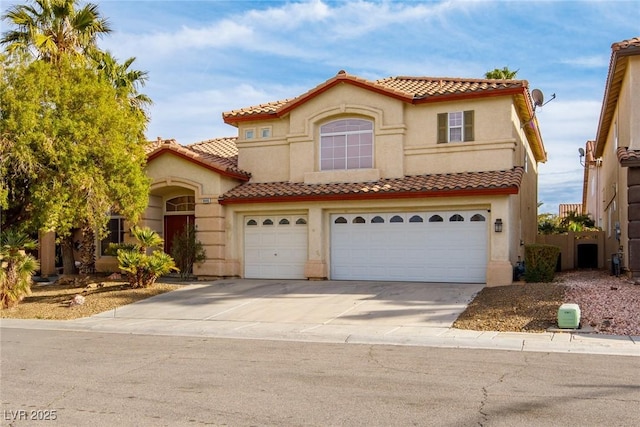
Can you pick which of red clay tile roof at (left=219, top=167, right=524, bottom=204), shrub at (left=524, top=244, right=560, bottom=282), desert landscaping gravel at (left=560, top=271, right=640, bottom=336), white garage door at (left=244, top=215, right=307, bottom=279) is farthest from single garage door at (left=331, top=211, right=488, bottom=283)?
desert landscaping gravel at (left=560, top=271, right=640, bottom=336)

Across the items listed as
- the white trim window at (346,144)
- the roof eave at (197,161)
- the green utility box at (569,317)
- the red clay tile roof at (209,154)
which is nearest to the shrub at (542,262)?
the white trim window at (346,144)

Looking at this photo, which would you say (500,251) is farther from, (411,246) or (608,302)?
(608,302)

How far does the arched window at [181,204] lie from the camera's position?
78.0 feet

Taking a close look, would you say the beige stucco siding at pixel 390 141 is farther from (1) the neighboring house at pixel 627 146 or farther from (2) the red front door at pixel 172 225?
(1) the neighboring house at pixel 627 146

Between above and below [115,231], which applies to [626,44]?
above

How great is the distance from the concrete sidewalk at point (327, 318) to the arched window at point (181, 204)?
4243 mm

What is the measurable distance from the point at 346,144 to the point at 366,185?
1.91 metres

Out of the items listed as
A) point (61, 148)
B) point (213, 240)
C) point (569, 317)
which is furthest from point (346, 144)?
point (569, 317)

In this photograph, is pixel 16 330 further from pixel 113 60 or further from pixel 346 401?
pixel 113 60

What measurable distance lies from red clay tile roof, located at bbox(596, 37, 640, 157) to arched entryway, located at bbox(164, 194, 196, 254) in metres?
14.8

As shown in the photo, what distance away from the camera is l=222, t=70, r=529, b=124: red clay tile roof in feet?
65.4

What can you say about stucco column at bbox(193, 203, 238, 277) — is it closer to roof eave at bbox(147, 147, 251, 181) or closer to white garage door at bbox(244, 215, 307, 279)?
white garage door at bbox(244, 215, 307, 279)

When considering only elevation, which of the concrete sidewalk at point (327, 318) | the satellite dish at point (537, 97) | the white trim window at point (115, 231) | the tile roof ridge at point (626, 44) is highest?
the tile roof ridge at point (626, 44)

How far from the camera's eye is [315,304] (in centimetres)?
1633
